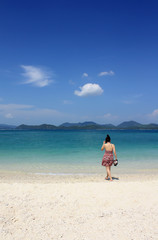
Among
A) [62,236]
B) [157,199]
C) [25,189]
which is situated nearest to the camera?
[62,236]

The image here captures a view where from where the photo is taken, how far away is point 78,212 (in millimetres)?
5094

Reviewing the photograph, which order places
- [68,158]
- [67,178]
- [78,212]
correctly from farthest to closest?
[68,158]
[67,178]
[78,212]

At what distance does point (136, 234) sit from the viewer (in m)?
4.04

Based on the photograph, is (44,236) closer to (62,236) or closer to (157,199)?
(62,236)

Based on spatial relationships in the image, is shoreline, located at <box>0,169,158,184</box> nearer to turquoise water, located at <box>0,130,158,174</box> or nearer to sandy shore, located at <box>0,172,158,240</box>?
turquoise water, located at <box>0,130,158,174</box>

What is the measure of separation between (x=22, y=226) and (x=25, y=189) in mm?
2408

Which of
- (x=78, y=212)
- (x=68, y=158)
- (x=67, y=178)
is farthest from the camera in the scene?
(x=68, y=158)

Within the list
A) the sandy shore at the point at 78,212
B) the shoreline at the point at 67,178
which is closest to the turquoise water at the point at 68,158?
the shoreline at the point at 67,178

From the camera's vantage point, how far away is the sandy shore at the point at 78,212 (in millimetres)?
4098

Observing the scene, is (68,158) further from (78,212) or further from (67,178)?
(78,212)

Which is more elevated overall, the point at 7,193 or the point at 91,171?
the point at 7,193

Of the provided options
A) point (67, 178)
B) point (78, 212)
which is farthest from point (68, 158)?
point (78, 212)

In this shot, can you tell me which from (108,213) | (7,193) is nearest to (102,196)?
(108,213)

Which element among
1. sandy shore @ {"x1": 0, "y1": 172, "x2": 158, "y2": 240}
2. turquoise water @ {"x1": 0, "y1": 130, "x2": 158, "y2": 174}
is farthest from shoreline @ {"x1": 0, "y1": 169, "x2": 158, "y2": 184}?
sandy shore @ {"x1": 0, "y1": 172, "x2": 158, "y2": 240}
